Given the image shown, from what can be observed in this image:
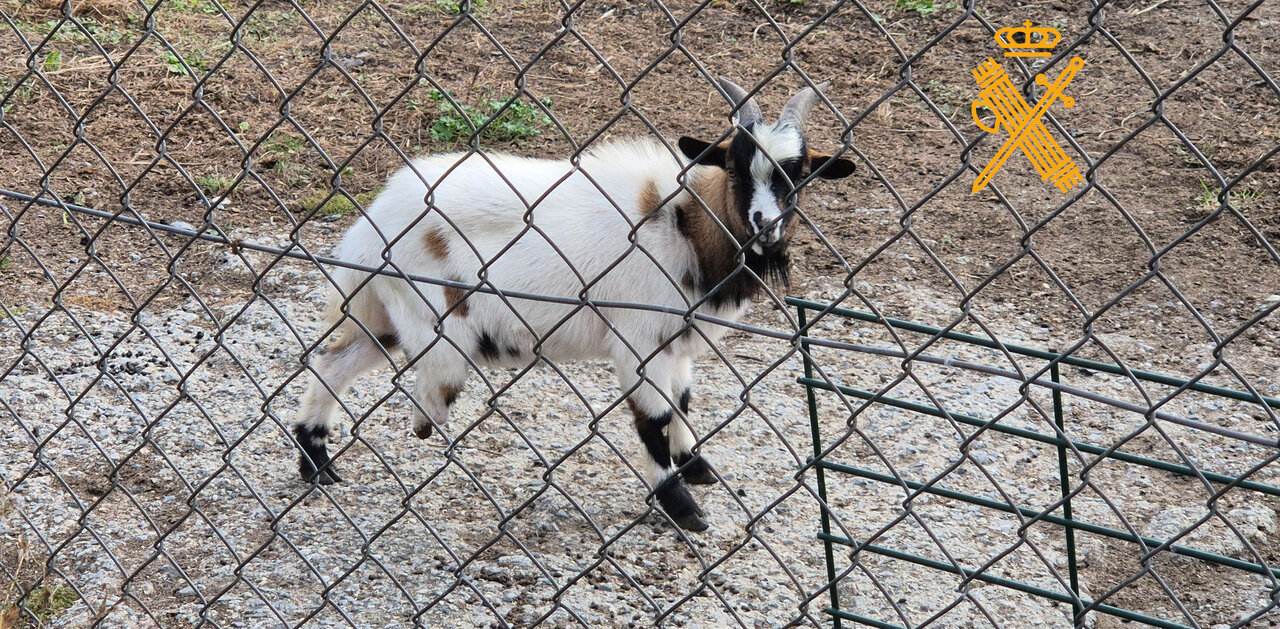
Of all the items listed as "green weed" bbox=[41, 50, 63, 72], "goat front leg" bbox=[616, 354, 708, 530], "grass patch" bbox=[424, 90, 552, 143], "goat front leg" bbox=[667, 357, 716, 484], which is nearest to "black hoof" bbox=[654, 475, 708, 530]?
"goat front leg" bbox=[616, 354, 708, 530]

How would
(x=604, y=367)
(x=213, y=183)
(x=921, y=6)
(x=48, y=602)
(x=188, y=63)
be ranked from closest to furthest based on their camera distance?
(x=48, y=602) → (x=604, y=367) → (x=213, y=183) → (x=188, y=63) → (x=921, y=6)

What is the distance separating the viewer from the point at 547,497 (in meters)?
4.38

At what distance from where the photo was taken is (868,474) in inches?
109

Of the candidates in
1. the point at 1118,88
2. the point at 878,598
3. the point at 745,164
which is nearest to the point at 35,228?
the point at 745,164

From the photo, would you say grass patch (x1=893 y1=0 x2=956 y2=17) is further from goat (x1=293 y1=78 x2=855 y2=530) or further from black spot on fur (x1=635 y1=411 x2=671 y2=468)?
black spot on fur (x1=635 y1=411 x2=671 y2=468)

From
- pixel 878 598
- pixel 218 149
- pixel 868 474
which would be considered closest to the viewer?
pixel 868 474

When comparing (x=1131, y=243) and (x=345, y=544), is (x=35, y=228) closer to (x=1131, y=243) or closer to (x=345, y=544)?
(x=345, y=544)

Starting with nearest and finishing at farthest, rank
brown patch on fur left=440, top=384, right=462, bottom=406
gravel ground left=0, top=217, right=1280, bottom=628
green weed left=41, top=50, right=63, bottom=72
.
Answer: gravel ground left=0, top=217, right=1280, bottom=628 < brown patch on fur left=440, top=384, right=462, bottom=406 < green weed left=41, top=50, right=63, bottom=72

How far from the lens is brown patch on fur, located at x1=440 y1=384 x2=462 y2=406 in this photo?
14.0 feet

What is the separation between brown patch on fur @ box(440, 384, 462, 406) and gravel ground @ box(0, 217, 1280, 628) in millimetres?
192

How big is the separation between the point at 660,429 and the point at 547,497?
1.76 feet

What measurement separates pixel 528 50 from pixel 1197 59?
14.0 feet

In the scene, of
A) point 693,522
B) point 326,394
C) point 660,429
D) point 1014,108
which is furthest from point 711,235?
point 1014,108

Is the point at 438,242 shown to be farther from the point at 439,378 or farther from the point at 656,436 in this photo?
the point at 656,436
